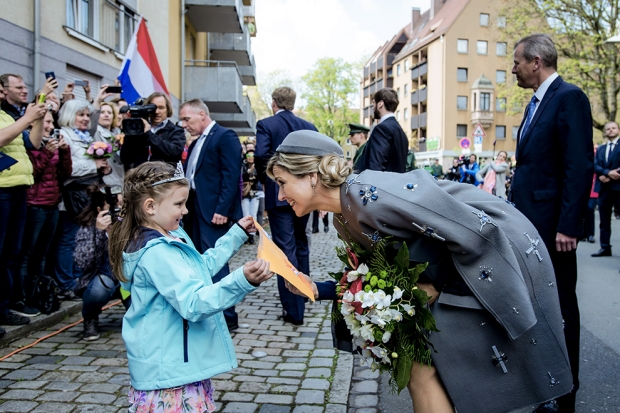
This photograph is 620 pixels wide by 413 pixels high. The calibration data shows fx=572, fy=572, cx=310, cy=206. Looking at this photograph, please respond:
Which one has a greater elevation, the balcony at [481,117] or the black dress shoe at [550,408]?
the balcony at [481,117]

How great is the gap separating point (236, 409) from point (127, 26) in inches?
532

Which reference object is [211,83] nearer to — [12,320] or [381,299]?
[12,320]

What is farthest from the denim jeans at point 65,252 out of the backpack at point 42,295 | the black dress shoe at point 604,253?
the black dress shoe at point 604,253

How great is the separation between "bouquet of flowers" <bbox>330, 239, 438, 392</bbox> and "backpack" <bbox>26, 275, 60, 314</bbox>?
4230 mm

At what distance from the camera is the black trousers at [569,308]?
3.51 m

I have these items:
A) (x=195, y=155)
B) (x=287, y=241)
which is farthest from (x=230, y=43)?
(x=287, y=241)

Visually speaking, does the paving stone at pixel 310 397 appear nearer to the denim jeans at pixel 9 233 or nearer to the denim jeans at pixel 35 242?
the denim jeans at pixel 9 233

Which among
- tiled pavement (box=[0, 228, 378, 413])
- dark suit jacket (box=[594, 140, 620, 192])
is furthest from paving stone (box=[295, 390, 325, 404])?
dark suit jacket (box=[594, 140, 620, 192])

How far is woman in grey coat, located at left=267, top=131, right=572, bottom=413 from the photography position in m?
2.39

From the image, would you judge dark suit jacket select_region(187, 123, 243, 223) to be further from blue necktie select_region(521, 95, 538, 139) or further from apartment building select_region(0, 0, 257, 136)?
apartment building select_region(0, 0, 257, 136)

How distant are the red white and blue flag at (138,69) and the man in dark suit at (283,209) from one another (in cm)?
437

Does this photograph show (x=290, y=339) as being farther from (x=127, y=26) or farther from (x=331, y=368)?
(x=127, y=26)

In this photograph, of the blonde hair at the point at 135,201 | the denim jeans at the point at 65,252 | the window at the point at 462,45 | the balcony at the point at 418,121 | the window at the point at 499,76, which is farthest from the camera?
the balcony at the point at 418,121

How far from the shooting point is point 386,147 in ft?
21.4
